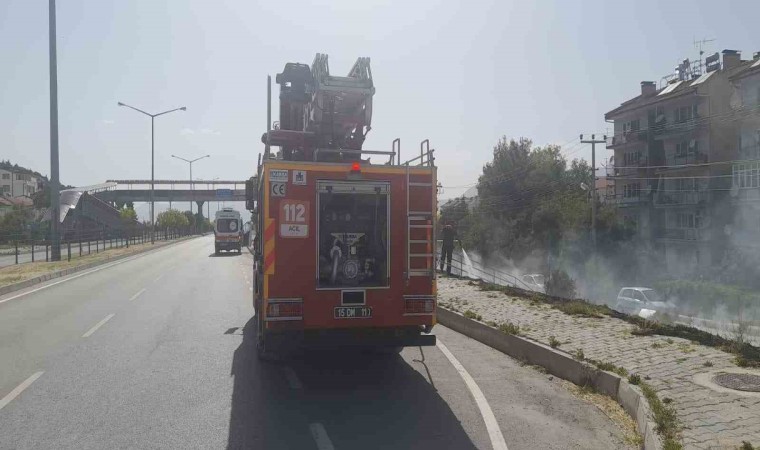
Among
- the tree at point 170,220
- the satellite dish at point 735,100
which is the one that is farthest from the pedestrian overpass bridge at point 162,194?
the satellite dish at point 735,100

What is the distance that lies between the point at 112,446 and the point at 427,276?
389cm

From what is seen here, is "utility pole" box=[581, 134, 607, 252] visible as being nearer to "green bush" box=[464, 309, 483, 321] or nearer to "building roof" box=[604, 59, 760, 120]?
"building roof" box=[604, 59, 760, 120]

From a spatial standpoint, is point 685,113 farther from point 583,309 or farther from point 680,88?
point 583,309

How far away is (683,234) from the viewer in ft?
123

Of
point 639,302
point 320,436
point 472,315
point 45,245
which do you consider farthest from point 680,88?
point 45,245

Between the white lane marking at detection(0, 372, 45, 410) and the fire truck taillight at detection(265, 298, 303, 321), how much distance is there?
2849 millimetres

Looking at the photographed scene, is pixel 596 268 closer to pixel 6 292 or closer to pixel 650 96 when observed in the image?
pixel 650 96

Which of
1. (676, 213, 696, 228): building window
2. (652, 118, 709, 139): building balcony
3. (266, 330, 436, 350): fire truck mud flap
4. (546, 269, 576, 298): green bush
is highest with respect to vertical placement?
(652, 118, 709, 139): building balcony

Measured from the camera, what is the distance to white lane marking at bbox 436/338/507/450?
17.7 ft

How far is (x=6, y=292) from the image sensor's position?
17.8 metres

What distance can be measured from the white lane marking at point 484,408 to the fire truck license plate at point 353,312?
1.50m

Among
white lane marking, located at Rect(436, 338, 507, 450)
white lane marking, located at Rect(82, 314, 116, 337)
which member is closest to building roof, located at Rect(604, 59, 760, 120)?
white lane marking, located at Rect(436, 338, 507, 450)

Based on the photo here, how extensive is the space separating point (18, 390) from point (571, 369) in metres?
6.56

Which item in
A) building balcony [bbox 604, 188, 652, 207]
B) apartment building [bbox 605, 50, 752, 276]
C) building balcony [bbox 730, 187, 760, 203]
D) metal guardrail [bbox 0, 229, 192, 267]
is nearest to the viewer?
building balcony [bbox 730, 187, 760, 203]
